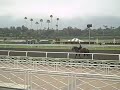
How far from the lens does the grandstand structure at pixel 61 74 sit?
5609 millimetres

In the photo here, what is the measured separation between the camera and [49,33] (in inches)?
3145

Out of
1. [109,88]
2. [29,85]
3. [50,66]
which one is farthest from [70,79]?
[50,66]

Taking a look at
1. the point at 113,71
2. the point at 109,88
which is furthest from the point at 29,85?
the point at 113,71

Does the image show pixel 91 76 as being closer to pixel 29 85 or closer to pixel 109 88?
pixel 29 85

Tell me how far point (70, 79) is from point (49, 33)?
244 feet

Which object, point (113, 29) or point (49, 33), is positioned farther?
point (113, 29)

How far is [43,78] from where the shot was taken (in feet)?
27.2

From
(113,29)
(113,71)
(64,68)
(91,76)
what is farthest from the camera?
(113,29)

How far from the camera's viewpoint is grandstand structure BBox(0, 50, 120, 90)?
561 cm

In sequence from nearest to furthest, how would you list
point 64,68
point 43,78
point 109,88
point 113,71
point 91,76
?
point 91,76 < point 109,88 < point 43,78 < point 113,71 < point 64,68

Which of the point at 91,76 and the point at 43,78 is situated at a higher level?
the point at 91,76

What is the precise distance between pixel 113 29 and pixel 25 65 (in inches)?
3002

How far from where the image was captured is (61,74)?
563cm

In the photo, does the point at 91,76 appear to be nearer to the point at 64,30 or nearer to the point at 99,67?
the point at 99,67
